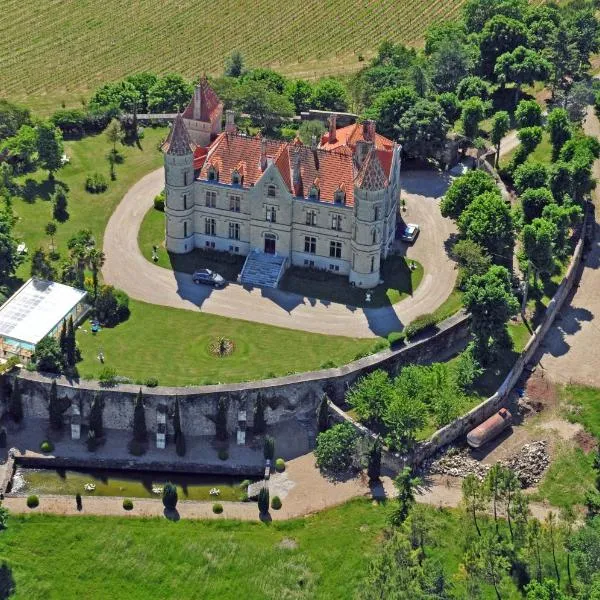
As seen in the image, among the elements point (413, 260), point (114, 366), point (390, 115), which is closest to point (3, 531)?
point (114, 366)

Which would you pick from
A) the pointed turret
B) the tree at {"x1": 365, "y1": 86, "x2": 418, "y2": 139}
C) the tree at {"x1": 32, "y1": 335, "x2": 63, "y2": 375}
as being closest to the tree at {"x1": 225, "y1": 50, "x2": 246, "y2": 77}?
the tree at {"x1": 365, "y1": 86, "x2": 418, "y2": 139}

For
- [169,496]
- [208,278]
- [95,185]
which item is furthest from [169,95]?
[169,496]

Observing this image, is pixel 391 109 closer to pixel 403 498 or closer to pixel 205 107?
pixel 205 107

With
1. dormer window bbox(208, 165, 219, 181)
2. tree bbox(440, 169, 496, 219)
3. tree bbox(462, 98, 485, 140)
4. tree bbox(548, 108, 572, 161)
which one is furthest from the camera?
tree bbox(462, 98, 485, 140)

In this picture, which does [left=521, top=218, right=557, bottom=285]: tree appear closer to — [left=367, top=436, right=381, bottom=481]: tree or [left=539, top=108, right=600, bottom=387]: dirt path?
[left=539, top=108, right=600, bottom=387]: dirt path

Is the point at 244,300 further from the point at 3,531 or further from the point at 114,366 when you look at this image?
the point at 3,531

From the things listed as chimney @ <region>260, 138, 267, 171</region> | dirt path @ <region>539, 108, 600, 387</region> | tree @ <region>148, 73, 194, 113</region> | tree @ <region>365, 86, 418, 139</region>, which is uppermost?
chimney @ <region>260, 138, 267, 171</region>

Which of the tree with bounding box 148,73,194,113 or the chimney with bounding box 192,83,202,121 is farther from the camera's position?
the tree with bounding box 148,73,194,113
